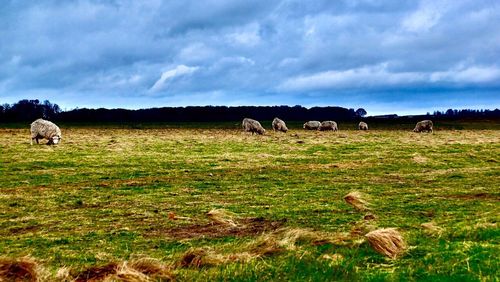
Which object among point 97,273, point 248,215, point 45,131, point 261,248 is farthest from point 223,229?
point 45,131

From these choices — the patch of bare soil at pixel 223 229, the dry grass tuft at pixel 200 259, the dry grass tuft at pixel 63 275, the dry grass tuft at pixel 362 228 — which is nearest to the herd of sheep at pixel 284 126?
the patch of bare soil at pixel 223 229

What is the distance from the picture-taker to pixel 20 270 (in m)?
6.44

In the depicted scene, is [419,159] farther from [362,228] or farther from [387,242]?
[387,242]

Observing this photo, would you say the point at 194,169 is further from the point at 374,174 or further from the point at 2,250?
the point at 2,250

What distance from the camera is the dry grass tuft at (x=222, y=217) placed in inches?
395

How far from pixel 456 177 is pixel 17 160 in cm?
1830

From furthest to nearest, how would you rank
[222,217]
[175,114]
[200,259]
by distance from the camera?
[175,114] → [222,217] → [200,259]

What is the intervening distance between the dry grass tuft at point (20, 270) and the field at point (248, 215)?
146 mm

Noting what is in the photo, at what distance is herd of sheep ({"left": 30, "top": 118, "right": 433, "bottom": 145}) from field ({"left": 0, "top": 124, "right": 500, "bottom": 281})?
726 cm

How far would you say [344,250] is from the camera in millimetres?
7422

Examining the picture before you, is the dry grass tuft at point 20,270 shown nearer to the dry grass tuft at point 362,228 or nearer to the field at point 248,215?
the field at point 248,215

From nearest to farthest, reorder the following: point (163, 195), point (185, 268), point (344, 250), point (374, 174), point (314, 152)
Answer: point (185, 268) → point (344, 250) → point (163, 195) → point (374, 174) → point (314, 152)

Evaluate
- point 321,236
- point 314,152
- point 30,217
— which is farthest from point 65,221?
point 314,152

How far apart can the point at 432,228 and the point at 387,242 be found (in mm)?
1941
